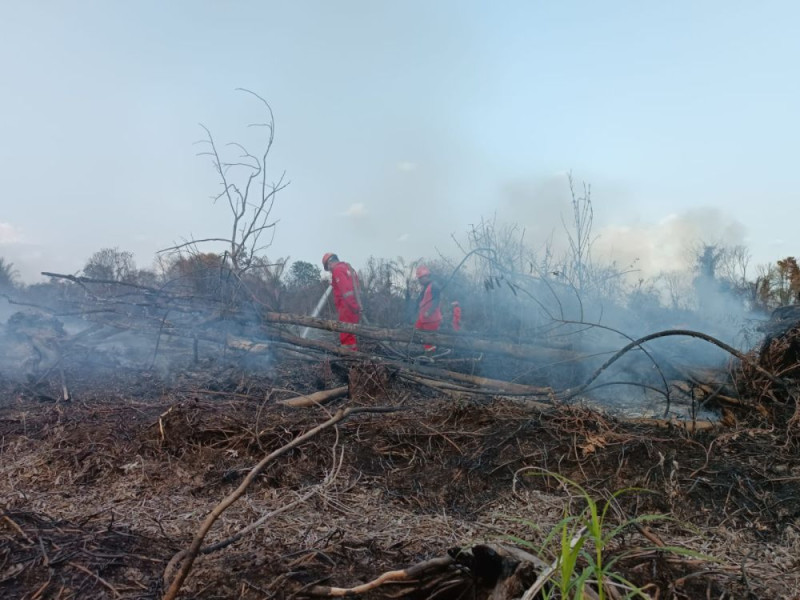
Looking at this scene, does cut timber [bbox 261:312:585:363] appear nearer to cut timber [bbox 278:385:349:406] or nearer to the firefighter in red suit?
cut timber [bbox 278:385:349:406]

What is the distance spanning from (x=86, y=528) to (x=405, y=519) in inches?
72.3

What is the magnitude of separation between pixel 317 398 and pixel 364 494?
2501 millimetres

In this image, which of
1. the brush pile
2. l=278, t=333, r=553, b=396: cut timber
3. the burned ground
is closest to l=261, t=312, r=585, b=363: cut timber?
the brush pile

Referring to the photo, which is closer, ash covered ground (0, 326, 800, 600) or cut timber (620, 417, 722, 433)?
ash covered ground (0, 326, 800, 600)

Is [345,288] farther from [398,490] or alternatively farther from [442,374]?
[398,490]

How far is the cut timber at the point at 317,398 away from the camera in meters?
5.88

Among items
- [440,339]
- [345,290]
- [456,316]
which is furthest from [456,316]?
[440,339]

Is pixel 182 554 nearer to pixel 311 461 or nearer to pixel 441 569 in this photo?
pixel 441 569

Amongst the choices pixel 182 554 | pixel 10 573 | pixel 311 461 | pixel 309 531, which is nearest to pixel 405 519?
pixel 309 531

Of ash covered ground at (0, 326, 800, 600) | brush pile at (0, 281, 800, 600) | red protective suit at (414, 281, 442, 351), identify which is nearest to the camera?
brush pile at (0, 281, 800, 600)

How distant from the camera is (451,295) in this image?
12492mm

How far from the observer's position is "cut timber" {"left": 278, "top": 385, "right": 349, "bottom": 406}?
5.88 meters

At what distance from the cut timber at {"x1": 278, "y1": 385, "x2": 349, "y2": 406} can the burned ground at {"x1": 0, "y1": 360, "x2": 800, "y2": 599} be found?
0.21m

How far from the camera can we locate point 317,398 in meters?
6.19
